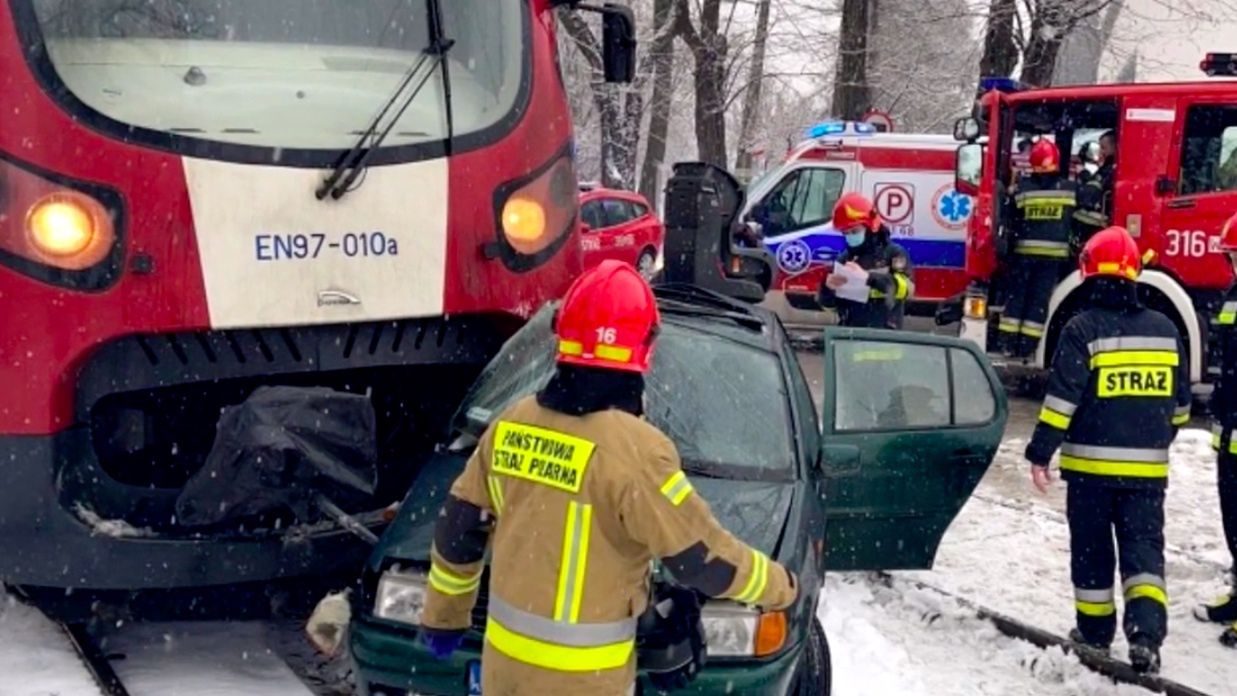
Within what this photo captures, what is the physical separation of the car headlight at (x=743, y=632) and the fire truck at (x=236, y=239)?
1.71 meters

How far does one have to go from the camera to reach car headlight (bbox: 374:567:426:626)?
433 cm

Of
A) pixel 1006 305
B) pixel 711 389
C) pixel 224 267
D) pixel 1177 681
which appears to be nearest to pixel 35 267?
pixel 224 267

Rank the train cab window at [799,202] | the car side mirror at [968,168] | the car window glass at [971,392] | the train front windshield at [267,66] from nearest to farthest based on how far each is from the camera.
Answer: the train front windshield at [267,66], the car window glass at [971,392], the car side mirror at [968,168], the train cab window at [799,202]

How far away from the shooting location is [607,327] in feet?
10.9

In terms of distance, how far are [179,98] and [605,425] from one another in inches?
103

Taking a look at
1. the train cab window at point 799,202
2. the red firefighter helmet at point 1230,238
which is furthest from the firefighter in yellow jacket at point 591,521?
the train cab window at point 799,202

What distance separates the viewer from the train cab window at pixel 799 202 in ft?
55.1

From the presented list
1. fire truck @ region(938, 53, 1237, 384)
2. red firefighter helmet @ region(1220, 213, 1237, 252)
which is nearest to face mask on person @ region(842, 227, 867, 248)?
fire truck @ region(938, 53, 1237, 384)

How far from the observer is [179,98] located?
5.16 m

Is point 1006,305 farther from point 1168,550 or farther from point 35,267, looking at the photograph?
point 35,267

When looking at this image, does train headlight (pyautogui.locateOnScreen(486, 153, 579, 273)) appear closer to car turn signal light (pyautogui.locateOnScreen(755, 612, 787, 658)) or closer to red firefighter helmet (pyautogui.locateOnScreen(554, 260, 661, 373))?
car turn signal light (pyautogui.locateOnScreen(755, 612, 787, 658))

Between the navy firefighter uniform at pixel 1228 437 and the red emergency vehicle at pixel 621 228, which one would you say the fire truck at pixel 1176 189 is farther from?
the red emergency vehicle at pixel 621 228

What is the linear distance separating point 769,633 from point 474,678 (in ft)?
2.78

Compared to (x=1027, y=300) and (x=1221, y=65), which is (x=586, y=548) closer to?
(x=1027, y=300)
